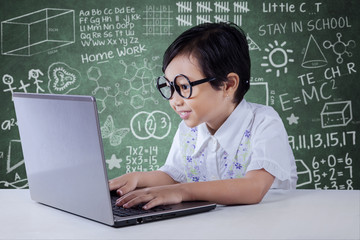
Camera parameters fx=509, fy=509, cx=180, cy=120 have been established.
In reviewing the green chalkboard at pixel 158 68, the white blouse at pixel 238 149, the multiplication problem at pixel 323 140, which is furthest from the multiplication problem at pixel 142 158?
the white blouse at pixel 238 149

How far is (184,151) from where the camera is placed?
5.16ft

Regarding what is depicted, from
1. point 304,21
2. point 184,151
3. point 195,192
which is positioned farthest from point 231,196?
point 304,21

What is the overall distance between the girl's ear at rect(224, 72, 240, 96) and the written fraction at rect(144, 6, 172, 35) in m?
A: 1.76

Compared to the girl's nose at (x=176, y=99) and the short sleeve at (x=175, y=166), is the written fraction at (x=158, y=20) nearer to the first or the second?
the short sleeve at (x=175, y=166)

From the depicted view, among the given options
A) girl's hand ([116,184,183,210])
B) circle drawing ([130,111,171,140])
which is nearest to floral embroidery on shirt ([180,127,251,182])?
girl's hand ([116,184,183,210])

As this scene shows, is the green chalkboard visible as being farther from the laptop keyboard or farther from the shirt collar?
the laptop keyboard

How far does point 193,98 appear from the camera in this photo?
1.28m

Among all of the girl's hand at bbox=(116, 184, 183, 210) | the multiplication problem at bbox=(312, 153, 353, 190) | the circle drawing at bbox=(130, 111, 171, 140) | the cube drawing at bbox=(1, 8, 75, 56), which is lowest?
the multiplication problem at bbox=(312, 153, 353, 190)

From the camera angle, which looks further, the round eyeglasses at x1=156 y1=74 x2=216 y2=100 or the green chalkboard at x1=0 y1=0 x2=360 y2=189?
the green chalkboard at x1=0 y1=0 x2=360 y2=189

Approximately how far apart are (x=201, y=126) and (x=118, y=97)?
5.50ft

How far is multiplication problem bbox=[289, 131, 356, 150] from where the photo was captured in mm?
3078

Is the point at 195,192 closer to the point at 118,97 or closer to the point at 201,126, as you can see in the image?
the point at 201,126

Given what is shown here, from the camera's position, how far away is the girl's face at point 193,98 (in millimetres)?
1282

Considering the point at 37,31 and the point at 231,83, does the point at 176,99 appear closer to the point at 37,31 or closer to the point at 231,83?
the point at 231,83
